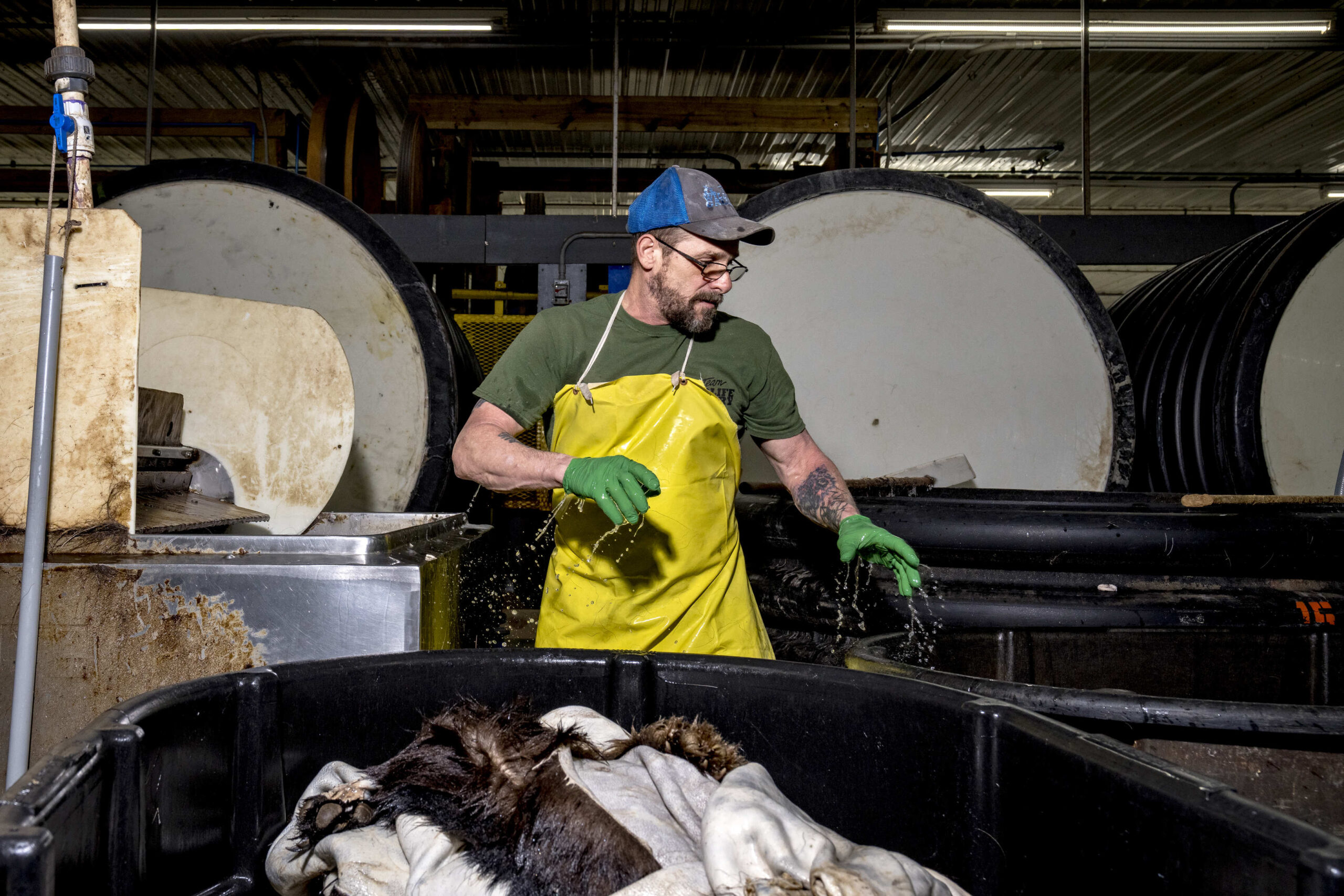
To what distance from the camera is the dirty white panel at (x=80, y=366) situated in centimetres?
153

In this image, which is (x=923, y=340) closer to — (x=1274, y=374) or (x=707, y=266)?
(x=1274, y=374)

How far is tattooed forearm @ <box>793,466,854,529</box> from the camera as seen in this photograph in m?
1.93

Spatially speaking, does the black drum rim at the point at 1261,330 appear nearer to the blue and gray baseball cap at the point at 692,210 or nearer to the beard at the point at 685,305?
the blue and gray baseball cap at the point at 692,210

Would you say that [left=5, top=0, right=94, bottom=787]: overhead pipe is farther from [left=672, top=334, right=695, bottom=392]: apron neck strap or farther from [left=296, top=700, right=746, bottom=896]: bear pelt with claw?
[left=672, top=334, right=695, bottom=392]: apron neck strap

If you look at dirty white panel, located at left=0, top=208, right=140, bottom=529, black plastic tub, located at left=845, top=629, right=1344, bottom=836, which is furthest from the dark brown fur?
dirty white panel, located at left=0, top=208, right=140, bottom=529

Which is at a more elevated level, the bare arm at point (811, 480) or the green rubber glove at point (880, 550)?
the bare arm at point (811, 480)

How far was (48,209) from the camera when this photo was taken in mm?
1510

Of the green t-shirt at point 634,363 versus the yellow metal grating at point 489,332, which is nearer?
the green t-shirt at point 634,363

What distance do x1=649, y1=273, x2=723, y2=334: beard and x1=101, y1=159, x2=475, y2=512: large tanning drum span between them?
4.39 ft

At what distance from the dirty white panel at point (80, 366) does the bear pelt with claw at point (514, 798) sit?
109 cm

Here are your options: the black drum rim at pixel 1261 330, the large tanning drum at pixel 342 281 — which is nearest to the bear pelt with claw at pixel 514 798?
the large tanning drum at pixel 342 281

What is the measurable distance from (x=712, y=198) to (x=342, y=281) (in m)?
1.75

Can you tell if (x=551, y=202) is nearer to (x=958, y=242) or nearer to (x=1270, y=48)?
(x=1270, y=48)

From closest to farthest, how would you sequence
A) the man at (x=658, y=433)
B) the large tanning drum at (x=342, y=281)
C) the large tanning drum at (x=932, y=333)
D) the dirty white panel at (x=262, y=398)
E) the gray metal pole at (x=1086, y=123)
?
1. the man at (x=658, y=433)
2. the dirty white panel at (x=262, y=398)
3. the large tanning drum at (x=342, y=281)
4. the large tanning drum at (x=932, y=333)
5. the gray metal pole at (x=1086, y=123)
